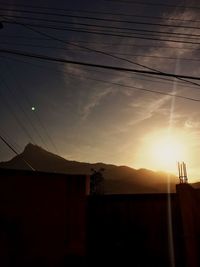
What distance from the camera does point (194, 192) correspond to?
42.7ft

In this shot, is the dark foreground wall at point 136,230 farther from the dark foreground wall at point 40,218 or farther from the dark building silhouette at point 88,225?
the dark foreground wall at point 40,218

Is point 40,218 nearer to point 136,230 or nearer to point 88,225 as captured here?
point 88,225

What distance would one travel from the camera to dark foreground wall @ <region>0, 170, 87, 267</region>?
1147 cm

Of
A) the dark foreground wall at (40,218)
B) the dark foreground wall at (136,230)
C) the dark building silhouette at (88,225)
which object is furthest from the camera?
the dark foreground wall at (136,230)


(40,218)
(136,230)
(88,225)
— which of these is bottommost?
(136,230)

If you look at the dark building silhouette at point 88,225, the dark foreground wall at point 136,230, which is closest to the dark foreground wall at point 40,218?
the dark building silhouette at point 88,225

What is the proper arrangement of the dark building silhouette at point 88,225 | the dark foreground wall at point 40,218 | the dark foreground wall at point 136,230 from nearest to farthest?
the dark foreground wall at point 40,218 → the dark building silhouette at point 88,225 → the dark foreground wall at point 136,230

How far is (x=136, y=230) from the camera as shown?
13.8 metres

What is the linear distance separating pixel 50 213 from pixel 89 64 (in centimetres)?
555

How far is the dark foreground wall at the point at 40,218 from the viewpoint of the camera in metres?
11.5

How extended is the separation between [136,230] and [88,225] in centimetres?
202

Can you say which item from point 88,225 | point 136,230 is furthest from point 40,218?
point 136,230

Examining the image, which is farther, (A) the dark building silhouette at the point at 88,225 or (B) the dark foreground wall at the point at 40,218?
(A) the dark building silhouette at the point at 88,225

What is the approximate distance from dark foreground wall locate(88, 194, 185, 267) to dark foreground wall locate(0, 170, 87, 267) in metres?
1.60
